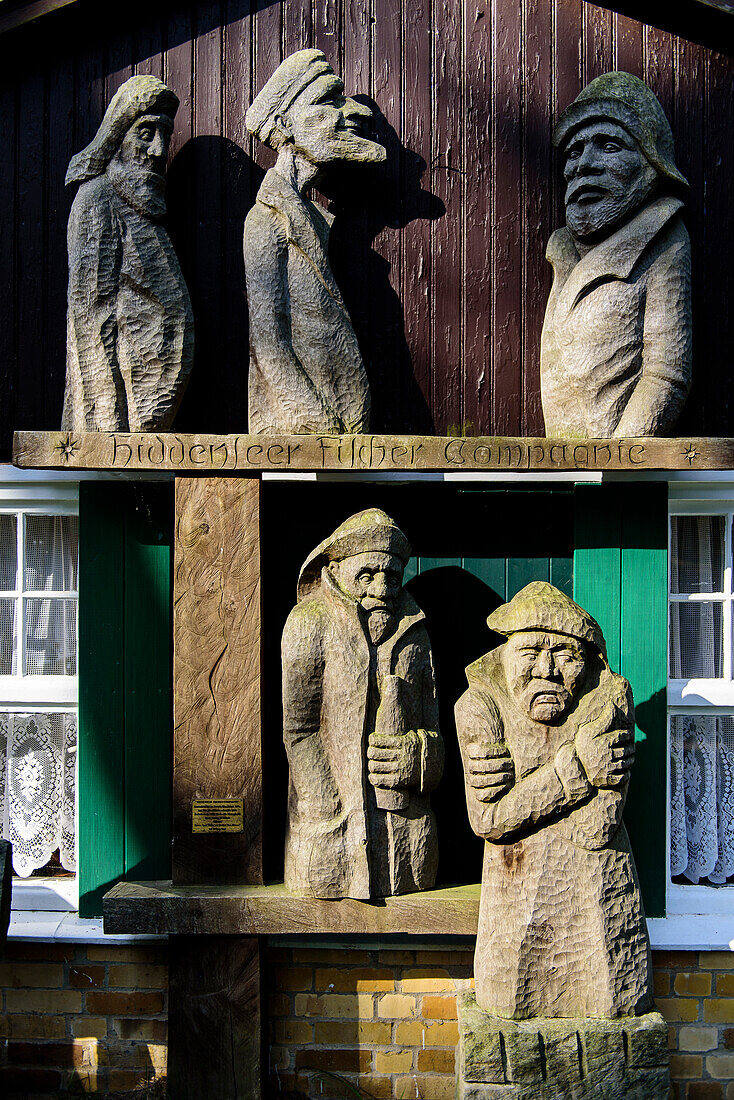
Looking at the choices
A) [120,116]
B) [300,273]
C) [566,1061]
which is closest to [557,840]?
[566,1061]

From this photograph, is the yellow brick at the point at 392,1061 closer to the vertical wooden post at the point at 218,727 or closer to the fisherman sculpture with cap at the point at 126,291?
the vertical wooden post at the point at 218,727

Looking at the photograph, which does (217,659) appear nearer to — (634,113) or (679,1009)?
(679,1009)

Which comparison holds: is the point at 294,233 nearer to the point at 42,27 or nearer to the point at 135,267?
the point at 135,267

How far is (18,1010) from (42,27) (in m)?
3.78

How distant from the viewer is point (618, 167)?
3.68 m

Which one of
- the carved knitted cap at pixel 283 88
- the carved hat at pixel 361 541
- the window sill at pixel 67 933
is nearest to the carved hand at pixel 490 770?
the carved hat at pixel 361 541

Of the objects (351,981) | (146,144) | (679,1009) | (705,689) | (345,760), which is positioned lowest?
(679,1009)

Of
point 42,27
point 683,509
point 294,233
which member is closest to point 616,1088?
point 683,509

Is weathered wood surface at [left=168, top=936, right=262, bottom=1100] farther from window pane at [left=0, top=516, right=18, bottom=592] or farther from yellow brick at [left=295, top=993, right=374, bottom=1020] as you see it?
window pane at [left=0, top=516, right=18, bottom=592]

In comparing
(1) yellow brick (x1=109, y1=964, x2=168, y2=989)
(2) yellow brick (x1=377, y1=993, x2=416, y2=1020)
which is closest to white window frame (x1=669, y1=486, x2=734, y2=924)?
(2) yellow brick (x1=377, y1=993, x2=416, y2=1020)

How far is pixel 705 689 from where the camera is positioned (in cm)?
383

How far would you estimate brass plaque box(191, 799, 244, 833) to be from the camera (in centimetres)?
350

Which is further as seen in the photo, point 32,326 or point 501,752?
point 32,326

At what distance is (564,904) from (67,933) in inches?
72.9
